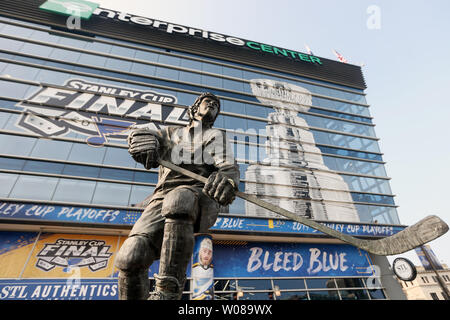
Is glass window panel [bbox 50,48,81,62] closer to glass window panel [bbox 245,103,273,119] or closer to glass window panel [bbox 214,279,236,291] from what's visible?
glass window panel [bbox 245,103,273,119]

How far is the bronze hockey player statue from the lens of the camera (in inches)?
72.7

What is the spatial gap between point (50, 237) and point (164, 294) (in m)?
10.4

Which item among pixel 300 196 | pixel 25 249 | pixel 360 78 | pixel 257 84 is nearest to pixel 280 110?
pixel 257 84

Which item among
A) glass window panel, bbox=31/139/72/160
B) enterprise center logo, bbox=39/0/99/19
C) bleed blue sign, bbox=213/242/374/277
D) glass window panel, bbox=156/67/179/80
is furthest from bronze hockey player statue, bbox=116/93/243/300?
enterprise center logo, bbox=39/0/99/19

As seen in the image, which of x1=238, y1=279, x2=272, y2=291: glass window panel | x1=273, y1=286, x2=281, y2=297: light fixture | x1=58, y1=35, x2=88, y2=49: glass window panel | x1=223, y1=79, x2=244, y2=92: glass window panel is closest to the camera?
x1=238, y1=279, x2=272, y2=291: glass window panel

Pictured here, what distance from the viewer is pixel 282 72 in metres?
21.1

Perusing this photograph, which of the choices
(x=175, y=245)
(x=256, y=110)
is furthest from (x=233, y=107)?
(x=175, y=245)

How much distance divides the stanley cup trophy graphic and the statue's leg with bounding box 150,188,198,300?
10.8 m

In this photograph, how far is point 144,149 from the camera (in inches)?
86.6

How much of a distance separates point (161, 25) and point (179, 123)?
426 inches

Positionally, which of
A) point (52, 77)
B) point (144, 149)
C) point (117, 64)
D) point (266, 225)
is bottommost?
point (144, 149)

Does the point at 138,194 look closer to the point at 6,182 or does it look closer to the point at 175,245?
the point at 6,182
